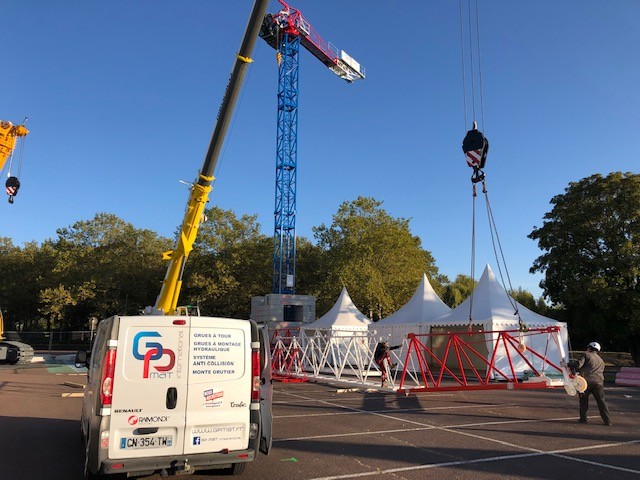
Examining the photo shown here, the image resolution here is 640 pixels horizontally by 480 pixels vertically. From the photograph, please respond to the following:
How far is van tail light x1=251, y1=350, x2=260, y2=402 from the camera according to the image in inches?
217

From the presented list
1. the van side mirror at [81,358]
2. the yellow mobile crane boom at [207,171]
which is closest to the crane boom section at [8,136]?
the yellow mobile crane boom at [207,171]

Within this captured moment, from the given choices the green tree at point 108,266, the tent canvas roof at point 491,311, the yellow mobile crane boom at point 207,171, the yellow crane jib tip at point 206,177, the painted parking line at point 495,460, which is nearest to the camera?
the painted parking line at point 495,460

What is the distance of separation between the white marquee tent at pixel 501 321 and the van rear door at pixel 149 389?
1500cm

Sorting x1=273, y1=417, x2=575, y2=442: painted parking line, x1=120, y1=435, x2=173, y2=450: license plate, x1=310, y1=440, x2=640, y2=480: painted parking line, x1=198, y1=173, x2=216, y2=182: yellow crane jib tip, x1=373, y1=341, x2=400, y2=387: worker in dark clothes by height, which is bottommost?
x1=273, y1=417, x2=575, y2=442: painted parking line

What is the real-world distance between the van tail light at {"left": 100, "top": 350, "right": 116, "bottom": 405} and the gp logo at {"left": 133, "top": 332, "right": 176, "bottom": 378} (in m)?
0.23

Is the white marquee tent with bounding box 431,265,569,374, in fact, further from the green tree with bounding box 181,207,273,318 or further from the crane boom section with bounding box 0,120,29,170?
the green tree with bounding box 181,207,273,318

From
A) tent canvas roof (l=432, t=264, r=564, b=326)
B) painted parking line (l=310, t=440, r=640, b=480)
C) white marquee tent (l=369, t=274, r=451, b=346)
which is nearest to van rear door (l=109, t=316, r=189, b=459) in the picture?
painted parking line (l=310, t=440, r=640, b=480)

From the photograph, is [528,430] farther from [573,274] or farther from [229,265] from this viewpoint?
[229,265]

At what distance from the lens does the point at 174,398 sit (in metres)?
5.14

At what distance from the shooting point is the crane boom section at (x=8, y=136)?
69.9 feet

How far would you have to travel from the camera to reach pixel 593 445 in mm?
7570

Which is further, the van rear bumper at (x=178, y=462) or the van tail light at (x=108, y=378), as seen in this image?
the van tail light at (x=108, y=378)

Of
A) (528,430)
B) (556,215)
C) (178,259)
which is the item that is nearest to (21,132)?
(178,259)

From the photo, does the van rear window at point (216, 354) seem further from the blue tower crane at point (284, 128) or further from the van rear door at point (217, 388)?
the blue tower crane at point (284, 128)
